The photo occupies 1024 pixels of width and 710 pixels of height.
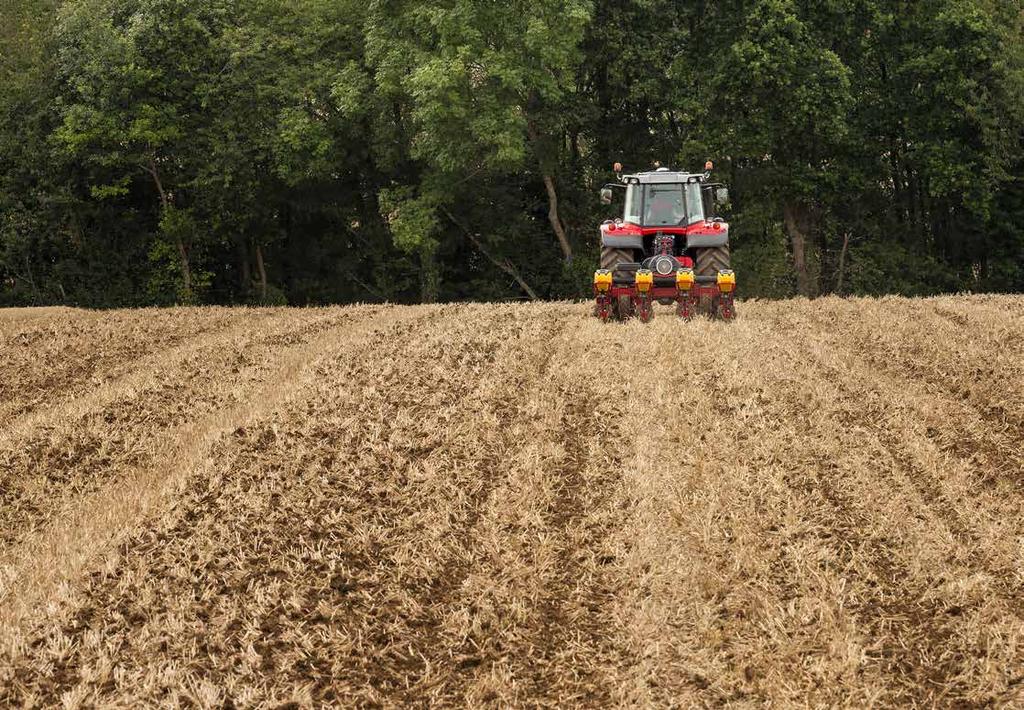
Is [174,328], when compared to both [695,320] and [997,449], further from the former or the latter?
[997,449]

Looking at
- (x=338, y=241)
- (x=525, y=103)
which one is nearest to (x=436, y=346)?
(x=525, y=103)

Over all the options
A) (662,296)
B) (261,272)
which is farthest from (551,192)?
(662,296)

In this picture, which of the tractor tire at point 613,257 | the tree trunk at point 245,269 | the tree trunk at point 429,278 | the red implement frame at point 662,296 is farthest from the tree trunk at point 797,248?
the tree trunk at point 245,269

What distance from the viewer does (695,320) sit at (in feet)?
42.1

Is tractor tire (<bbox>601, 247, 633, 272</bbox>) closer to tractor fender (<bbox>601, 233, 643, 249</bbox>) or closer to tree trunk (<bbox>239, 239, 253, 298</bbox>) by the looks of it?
tractor fender (<bbox>601, 233, 643, 249</bbox>)

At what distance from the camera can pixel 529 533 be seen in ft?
19.8

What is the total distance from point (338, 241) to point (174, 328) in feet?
50.4

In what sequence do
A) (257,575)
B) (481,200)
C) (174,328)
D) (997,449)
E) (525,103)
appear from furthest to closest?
(481,200) → (525,103) → (174,328) → (997,449) → (257,575)

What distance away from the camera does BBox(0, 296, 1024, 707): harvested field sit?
463 cm

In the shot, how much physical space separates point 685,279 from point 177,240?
20.0 m

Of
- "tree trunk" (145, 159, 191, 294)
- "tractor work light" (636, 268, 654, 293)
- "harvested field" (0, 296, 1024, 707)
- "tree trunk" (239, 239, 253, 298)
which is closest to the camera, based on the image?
"harvested field" (0, 296, 1024, 707)

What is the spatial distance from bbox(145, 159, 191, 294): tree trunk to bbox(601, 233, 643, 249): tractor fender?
1843cm

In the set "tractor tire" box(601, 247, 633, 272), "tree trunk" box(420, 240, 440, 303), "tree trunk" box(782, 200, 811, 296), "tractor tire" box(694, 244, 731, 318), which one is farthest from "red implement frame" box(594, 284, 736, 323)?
"tree trunk" box(420, 240, 440, 303)

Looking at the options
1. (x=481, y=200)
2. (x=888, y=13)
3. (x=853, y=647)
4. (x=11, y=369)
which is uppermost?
(x=888, y=13)
